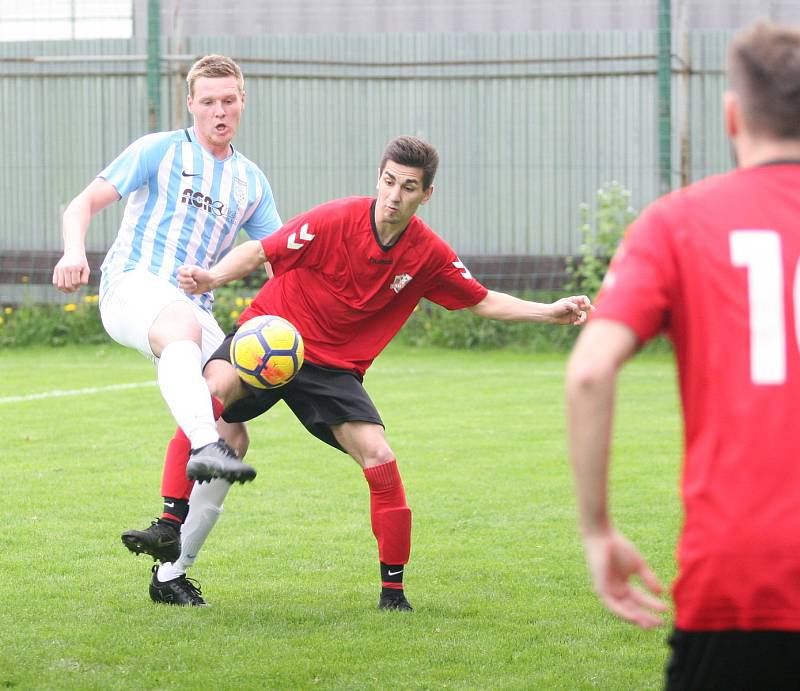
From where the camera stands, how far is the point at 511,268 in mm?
16016

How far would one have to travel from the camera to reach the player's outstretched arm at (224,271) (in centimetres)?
498

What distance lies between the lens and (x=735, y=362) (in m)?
2.31

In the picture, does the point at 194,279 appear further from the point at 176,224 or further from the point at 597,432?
the point at 597,432

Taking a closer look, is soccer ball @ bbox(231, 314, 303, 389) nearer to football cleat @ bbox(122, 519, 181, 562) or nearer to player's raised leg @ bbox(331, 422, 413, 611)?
player's raised leg @ bbox(331, 422, 413, 611)

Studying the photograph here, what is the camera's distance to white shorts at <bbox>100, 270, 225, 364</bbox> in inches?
208

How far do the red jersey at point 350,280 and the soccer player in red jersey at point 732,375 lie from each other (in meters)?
3.20

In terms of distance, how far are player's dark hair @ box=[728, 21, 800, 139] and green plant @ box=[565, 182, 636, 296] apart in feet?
41.5

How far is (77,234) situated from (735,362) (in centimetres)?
349

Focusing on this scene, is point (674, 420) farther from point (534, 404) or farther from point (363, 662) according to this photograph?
point (363, 662)

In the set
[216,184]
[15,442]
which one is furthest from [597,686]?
[15,442]

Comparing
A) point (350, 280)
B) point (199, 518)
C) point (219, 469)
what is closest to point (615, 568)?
point (219, 469)

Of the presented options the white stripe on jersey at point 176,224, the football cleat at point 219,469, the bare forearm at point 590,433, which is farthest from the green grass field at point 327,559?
the bare forearm at point 590,433

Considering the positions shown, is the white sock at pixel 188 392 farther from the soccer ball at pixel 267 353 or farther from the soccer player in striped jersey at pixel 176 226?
the soccer ball at pixel 267 353

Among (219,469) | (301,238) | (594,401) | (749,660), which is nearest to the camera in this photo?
(594,401)
